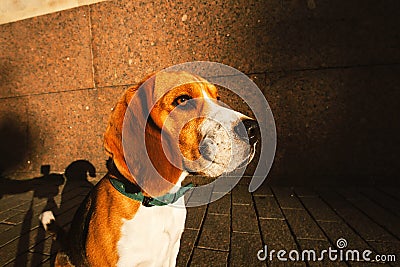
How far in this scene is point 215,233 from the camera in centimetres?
245

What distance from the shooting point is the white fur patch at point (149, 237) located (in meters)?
1.42

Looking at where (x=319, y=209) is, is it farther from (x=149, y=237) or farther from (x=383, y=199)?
(x=149, y=237)

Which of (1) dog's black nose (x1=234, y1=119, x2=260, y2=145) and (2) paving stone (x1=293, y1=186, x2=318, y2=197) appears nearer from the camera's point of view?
(1) dog's black nose (x1=234, y1=119, x2=260, y2=145)

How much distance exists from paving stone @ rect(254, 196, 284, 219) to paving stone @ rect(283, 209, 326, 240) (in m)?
0.11

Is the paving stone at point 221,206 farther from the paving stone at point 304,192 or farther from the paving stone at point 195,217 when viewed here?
the paving stone at point 304,192

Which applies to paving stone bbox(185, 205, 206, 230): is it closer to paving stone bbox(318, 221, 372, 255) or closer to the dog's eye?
paving stone bbox(318, 221, 372, 255)

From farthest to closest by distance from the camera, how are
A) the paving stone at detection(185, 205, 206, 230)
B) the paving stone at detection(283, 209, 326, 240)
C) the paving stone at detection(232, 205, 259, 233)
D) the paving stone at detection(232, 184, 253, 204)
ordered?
the paving stone at detection(232, 184, 253, 204) → the paving stone at detection(185, 205, 206, 230) → the paving stone at detection(232, 205, 259, 233) → the paving stone at detection(283, 209, 326, 240)

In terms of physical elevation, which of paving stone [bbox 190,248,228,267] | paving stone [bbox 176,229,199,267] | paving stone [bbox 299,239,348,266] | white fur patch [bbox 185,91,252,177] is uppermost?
white fur patch [bbox 185,91,252,177]

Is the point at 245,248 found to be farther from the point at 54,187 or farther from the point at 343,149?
the point at 54,187

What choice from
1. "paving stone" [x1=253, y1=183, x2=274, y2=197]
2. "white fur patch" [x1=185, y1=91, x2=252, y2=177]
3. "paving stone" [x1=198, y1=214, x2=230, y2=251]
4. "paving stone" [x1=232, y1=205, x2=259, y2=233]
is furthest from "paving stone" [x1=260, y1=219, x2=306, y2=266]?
"white fur patch" [x1=185, y1=91, x2=252, y2=177]

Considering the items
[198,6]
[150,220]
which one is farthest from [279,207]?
[198,6]

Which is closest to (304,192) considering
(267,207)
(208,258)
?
(267,207)

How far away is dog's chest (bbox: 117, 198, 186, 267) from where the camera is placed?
142 centimetres

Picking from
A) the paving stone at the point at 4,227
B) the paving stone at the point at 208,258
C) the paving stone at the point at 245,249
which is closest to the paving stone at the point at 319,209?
the paving stone at the point at 245,249
